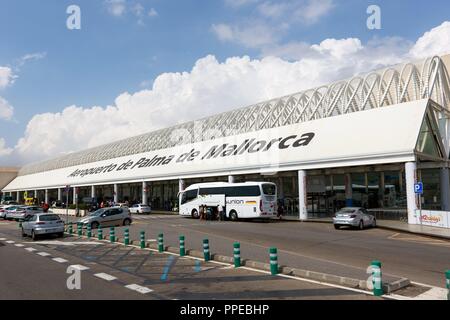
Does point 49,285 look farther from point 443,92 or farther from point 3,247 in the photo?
point 443,92

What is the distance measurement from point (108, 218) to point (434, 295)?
25567 mm

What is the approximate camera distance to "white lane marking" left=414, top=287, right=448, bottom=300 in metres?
8.20

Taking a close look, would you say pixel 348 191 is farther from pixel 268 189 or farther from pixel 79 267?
pixel 79 267

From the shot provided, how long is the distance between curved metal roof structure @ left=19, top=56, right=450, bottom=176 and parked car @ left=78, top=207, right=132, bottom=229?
2038cm

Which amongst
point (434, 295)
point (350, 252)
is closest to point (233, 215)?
point (350, 252)

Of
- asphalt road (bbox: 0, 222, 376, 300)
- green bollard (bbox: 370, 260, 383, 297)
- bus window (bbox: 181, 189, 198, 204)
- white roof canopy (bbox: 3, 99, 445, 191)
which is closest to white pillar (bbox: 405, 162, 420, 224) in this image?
white roof canopy (bbox: 3, 99, 445, 191)

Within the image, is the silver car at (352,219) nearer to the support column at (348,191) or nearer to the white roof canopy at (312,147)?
the white roof canopy at (312,147)

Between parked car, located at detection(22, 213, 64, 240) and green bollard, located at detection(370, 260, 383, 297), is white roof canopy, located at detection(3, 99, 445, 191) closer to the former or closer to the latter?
parked car, located at detection(22, 213, 64, 240)

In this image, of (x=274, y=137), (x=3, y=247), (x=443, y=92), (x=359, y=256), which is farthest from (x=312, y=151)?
(x=3, y=247)

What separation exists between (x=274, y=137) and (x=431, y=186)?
53.0ft

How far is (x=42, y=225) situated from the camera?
23.2 m

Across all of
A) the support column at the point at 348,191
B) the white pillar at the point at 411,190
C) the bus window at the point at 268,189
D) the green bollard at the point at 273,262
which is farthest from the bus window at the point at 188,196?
the green bollard at the point at 273,262

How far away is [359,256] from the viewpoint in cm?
1408

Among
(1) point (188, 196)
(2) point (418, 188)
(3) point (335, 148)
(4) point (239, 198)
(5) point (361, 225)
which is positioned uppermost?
(3) point (335, 148)
